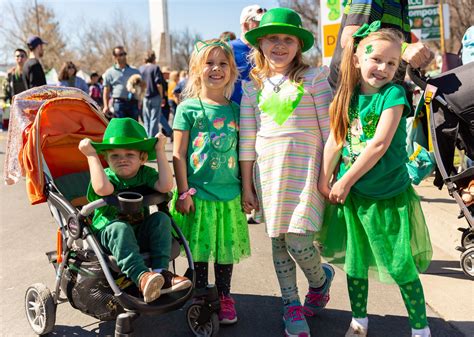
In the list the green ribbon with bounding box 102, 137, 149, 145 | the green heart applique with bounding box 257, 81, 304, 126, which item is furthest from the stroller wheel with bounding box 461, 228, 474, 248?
the green ribbon with bounding box 102, 137, 149, 145

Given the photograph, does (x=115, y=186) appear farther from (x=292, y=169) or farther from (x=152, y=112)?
(x=152, y=112)

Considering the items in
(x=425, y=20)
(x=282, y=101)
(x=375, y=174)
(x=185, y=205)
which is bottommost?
(x=185, y=205)

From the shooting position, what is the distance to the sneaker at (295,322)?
9.88 ft

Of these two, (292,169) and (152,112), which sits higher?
(292,169)

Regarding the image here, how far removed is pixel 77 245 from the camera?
314cm

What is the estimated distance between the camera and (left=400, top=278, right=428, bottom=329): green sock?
278 cm

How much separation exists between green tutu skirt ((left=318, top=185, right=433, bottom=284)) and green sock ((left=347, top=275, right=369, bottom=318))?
8 centimetres

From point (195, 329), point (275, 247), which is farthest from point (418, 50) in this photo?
point (195, 329)

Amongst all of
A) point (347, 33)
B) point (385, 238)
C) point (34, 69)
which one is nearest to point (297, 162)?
point (385, 238)

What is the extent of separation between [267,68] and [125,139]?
931 mm

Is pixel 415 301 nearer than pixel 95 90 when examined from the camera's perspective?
Yes

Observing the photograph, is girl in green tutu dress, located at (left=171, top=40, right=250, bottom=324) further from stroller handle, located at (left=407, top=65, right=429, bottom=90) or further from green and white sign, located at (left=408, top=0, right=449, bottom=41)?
green and white sign, located at (left=408, top=0, right=449, bottom=41)

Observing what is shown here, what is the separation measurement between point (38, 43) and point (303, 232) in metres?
6.70

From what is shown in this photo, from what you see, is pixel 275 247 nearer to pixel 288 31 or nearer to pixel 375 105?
pixel 375 105
